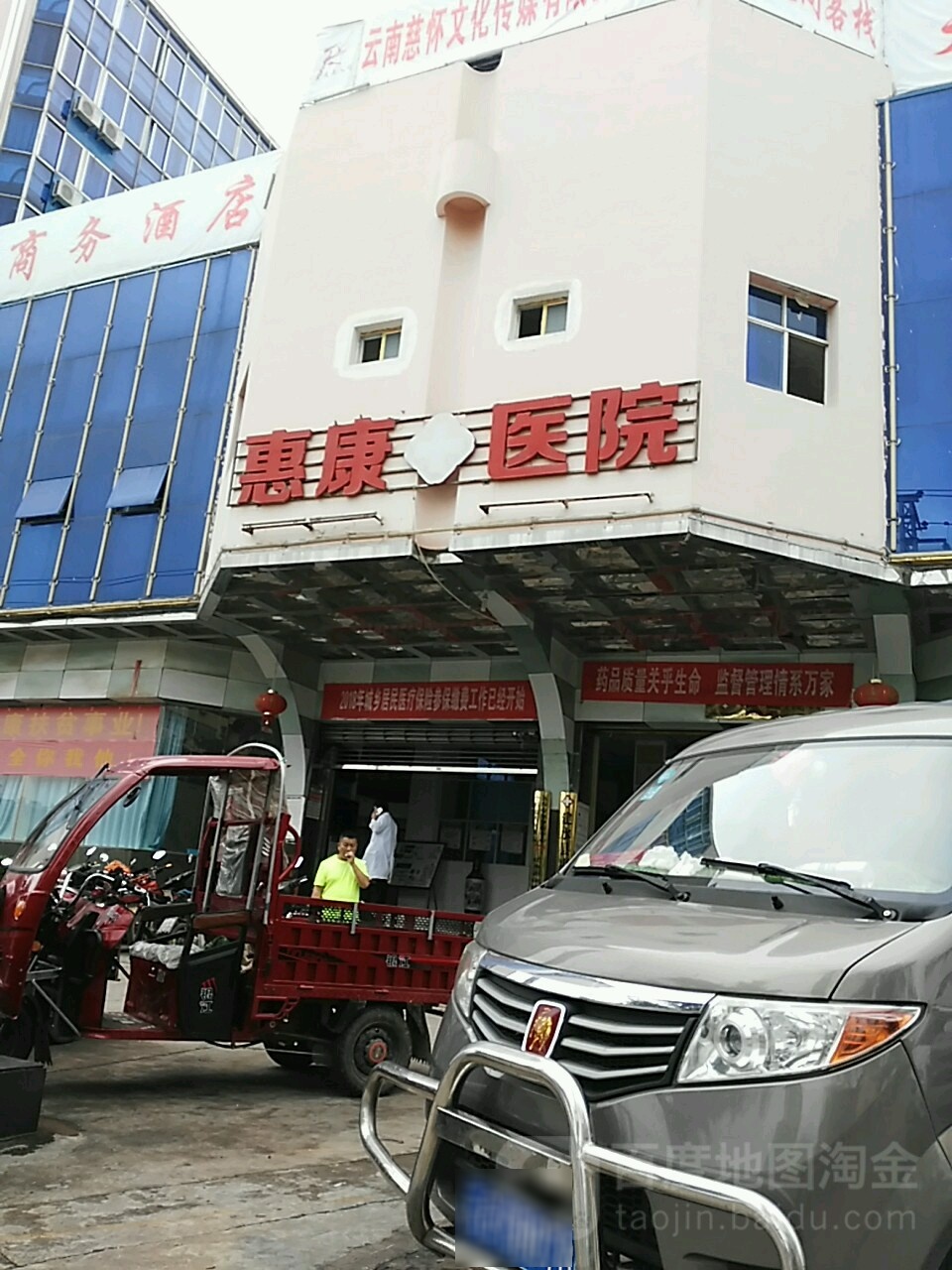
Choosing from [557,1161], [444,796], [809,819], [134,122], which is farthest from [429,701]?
[134,122]

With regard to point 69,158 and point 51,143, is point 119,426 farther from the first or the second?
point 69,158

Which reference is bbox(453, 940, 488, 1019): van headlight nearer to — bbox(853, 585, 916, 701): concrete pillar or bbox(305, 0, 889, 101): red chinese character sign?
bbox(853, 585, 916, 701): concrete pillar

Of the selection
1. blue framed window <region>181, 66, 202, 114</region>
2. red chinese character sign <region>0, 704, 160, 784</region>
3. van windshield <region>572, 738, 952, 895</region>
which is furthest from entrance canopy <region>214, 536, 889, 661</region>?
blue framed window <region>181, 66, 202, 114</region>

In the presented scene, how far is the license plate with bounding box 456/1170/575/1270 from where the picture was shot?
2.47m

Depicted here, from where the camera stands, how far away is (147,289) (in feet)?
54.2

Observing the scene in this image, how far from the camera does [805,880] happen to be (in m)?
2.95

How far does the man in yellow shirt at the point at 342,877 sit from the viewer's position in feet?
29.2

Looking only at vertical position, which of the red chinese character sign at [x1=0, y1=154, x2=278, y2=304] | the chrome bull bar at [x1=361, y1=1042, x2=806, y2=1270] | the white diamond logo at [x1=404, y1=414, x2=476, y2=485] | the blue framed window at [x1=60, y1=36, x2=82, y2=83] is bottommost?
the chrome bull bar at [x1=361, y1=1042, x2=806, y2=1270]

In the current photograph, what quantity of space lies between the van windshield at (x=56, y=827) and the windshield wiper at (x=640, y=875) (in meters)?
3.93

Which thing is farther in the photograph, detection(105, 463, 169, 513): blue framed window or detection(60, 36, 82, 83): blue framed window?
detection(60, 36, 82, 83): blue framed window

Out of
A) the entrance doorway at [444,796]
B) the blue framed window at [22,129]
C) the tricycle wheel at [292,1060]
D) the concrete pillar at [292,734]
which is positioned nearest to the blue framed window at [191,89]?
the blue framed window at [22,129]

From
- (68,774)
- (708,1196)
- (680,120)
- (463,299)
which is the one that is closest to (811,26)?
(680,120)

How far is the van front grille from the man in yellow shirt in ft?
20.5

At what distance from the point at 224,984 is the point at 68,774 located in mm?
10457
